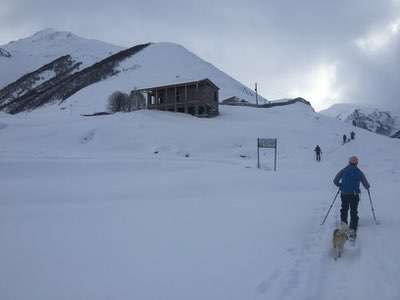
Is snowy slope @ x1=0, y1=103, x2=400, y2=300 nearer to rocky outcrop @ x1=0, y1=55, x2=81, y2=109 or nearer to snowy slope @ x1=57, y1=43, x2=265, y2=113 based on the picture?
snowy slope @ x1=57, y1=43, x2=265, y2=113

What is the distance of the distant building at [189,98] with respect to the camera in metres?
52.2

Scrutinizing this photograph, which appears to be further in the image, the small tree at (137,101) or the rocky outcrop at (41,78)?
the rocky outcrop at (41,78)

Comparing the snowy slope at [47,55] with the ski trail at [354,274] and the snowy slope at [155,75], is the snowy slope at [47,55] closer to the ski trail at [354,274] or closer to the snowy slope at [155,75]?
the snowy slope at [155,75]

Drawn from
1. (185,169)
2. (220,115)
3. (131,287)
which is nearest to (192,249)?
(131,287)

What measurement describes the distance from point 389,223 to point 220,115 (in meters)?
44.5

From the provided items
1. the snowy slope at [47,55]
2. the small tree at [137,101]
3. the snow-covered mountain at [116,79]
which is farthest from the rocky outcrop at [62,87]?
the small tree at [137,101]

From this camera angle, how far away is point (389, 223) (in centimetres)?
1112

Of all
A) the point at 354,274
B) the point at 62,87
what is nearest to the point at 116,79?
the point at 62,87

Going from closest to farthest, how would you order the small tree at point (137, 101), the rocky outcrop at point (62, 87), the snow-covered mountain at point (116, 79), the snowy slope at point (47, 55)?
the small tree at point (137, 101), the snow-covered mountain at point (116, 79), the rocky outcrop at point (62, 87), the snowy slope at point (47, 55)

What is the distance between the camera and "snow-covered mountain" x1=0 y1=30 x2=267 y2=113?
304 ft

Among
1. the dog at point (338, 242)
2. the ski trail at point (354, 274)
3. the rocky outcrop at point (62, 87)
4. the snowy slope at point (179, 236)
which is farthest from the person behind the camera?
the rocky outcrop at point (62, 87)

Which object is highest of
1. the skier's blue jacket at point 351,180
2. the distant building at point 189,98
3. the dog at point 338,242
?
the distant building at point 189,98

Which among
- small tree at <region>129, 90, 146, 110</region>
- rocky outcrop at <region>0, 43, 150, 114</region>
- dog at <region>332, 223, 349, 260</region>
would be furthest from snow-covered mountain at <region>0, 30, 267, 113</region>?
dog at <region>332, 223, 349, 260</region>

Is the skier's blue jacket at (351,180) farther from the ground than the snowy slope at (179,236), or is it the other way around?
the skier's blue jacket at (351,180)
